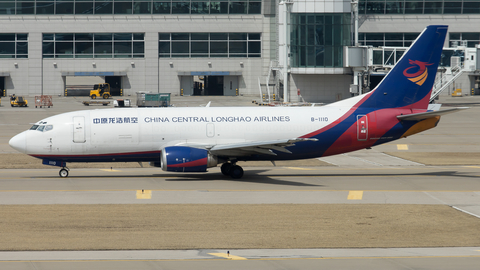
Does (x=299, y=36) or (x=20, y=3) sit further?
(x=20, y=3)

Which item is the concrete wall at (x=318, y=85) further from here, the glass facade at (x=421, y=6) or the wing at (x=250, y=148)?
the wing at (x=250, y=148)

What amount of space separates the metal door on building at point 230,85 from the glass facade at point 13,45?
112 ft

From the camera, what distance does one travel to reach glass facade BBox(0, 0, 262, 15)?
9525 centimetres

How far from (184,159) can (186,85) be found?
7250cm

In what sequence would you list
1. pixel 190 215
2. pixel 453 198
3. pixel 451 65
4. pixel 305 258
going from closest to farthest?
pixel 305 258 < pixel 190 215 < pixel 453 198 < pixel 451 65

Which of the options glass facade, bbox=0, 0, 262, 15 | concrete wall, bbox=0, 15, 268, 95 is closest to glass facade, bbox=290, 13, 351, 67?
concrete wall, bbox=0, 15, 268, 95

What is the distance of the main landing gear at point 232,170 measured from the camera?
3194 cm

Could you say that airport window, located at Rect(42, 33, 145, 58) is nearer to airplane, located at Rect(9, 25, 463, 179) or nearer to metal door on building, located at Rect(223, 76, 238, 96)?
metal door on building, located at Rect(223, 76, 238, 96)

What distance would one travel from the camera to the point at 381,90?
109ft

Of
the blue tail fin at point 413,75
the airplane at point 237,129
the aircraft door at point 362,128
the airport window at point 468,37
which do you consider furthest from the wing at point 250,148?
the airport window at point 468,37

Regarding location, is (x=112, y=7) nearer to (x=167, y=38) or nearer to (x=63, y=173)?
(x=167, y=38)

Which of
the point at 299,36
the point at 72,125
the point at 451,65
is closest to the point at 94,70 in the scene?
the point at 299,36

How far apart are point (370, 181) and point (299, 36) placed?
5570 centimetres

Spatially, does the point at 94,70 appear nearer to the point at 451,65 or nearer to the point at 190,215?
the point at 451,65
